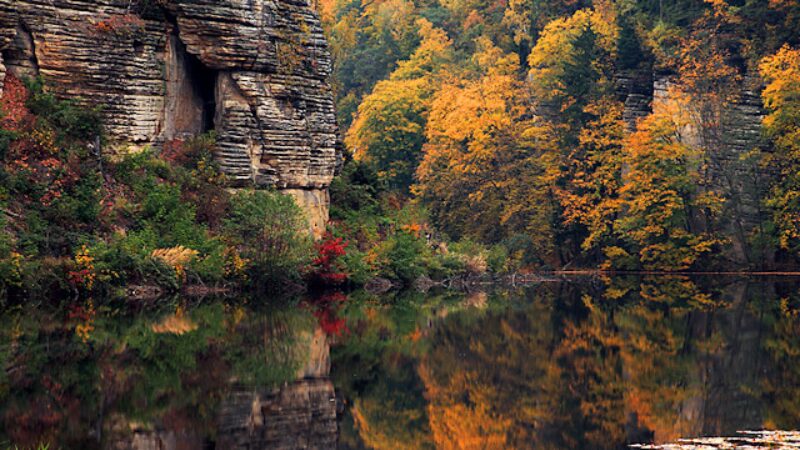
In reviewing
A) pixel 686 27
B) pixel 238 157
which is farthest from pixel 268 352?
pixel 686 27

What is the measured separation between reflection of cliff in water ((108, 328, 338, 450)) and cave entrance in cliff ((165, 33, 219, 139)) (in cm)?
2221

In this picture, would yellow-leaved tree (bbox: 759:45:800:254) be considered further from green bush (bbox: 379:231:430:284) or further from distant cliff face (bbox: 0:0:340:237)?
distant cliff face (bbox: 0:0:340:237)

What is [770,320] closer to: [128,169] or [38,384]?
[38,384]

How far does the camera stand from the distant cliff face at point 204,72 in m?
32.4

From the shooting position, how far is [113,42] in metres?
33.4

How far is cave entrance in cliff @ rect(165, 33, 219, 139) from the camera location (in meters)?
35.4

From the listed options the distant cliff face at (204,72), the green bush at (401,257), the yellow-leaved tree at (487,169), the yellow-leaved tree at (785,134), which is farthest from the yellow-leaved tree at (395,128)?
the green bush at (401,257)

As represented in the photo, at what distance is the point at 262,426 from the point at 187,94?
86.4 ft

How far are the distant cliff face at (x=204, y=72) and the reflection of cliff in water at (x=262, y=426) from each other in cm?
2084

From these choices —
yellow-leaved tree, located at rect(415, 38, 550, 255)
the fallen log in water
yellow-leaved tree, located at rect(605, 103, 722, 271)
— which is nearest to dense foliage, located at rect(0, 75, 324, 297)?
the fallen log in water

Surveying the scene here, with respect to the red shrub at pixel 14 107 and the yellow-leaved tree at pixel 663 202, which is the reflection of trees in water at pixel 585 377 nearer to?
the red shrub at pixel 14 107

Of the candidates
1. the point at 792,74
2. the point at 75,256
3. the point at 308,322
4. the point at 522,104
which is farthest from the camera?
the point at 522,104

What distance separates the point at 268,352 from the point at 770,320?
12802 millimetres

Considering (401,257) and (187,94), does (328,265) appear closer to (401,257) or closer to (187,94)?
→ (401,257)
